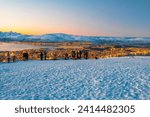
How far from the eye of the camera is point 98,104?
14.0 m

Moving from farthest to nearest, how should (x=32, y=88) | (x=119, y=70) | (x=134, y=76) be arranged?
(x=119, y=70)
(x=134, y=76)
(x=32, y=88)

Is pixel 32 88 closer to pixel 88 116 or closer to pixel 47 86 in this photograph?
pixel 47 86

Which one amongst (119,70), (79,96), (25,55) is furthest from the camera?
(25,55)

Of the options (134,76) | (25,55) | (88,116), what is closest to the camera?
(88,116)

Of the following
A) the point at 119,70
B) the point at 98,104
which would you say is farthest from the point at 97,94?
the point at 119,70

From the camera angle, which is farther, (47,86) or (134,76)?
(134,76)

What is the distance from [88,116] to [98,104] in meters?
1.72

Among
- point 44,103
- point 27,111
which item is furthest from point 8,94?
point 27,111

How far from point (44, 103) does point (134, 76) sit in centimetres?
879

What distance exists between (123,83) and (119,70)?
5346mm

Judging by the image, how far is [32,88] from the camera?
A: 17.8 m

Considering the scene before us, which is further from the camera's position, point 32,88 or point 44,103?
point 32,88

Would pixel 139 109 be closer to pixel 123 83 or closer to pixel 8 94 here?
pixel 123 83

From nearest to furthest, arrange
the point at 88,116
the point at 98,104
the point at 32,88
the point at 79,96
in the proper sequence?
1. the point at 88,116
2. the point at 98,104
3. the point at 79,96
4. the point at 32,88
